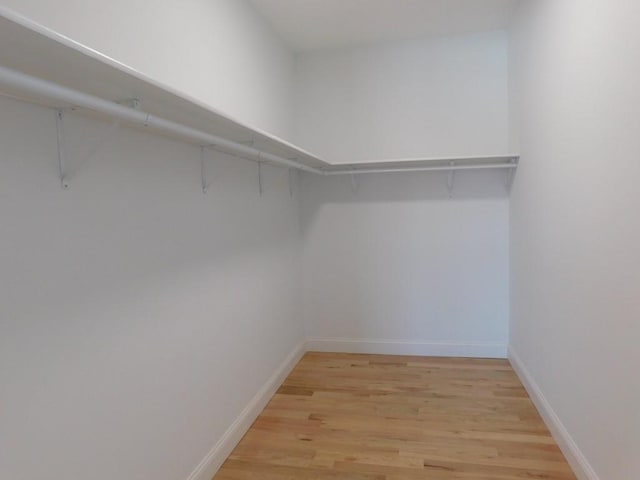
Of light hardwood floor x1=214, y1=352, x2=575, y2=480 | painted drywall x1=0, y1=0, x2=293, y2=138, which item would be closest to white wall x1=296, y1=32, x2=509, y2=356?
light hardwood floor x1=214, y1=352, x2=575, y2=480

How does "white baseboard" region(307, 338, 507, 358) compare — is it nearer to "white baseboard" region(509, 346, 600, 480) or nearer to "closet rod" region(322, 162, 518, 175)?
"white baseboard" region(509, 346, 600, 480)

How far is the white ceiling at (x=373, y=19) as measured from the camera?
2.70 metres

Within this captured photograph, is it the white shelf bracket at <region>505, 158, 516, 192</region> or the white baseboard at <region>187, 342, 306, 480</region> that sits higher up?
the white shelf bracket at <region>505, 158, 516, 192</region>

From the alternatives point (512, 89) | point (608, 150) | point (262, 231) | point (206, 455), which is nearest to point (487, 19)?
point (512, 89)

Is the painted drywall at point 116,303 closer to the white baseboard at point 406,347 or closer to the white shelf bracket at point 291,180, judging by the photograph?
the white shelf bracket at point 291,180

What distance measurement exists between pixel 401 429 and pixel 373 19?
263 cm

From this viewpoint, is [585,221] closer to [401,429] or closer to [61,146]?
[401,429]

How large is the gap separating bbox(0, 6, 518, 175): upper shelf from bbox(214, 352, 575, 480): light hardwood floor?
160cm

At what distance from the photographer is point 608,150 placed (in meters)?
1.58

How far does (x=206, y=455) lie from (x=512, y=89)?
3020 millimetres

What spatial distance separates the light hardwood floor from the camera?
2.08 meters

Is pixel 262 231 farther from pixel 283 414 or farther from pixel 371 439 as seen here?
pixel 371 439

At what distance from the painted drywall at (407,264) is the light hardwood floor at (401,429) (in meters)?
0.33

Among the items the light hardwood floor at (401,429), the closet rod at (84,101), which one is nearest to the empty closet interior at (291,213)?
the closet rod at (84,101)
